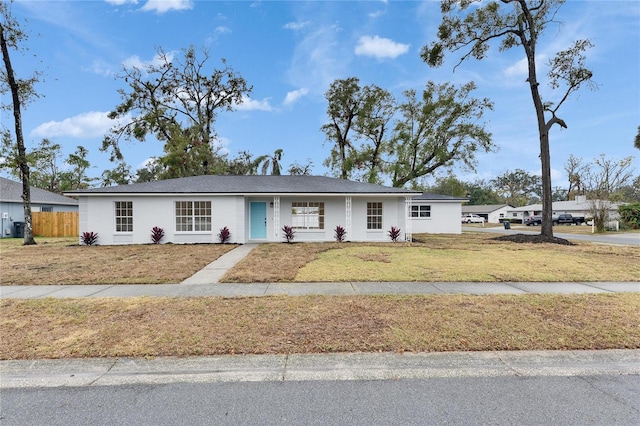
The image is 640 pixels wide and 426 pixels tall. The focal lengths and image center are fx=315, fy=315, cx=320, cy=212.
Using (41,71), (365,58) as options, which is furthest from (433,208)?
(41,71)

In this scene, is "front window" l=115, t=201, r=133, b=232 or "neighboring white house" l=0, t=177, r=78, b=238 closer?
"front window" l=115, t=201, r=133, b=232

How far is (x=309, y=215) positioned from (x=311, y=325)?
1263 centimetres

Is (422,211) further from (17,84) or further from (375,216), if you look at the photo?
(17,84)

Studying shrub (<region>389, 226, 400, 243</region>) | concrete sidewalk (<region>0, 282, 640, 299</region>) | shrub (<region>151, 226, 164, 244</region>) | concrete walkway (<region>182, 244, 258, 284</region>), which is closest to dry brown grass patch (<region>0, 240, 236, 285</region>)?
concrete walkway (<region>182, 244, 258, 284</region>)

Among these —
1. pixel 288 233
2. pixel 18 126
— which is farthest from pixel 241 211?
pixel 18 126

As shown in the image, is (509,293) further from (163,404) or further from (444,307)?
(163,404)

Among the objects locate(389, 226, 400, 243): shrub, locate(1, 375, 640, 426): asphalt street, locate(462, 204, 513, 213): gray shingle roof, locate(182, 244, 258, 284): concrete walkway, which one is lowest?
locate(1, 375, 640, 426): asphalt street

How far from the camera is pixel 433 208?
25.6 meters

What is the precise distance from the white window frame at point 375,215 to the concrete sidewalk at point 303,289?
1004 centimetres

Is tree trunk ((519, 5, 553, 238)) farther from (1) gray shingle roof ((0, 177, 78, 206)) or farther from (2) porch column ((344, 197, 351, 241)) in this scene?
(1) gray shingle roof ((0, 177, 78, 206))

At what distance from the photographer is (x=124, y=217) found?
51.8ft

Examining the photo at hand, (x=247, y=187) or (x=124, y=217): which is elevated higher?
(x=247, y=187)

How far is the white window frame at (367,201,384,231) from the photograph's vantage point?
17047 millimetres

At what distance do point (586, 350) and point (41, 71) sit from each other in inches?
968
